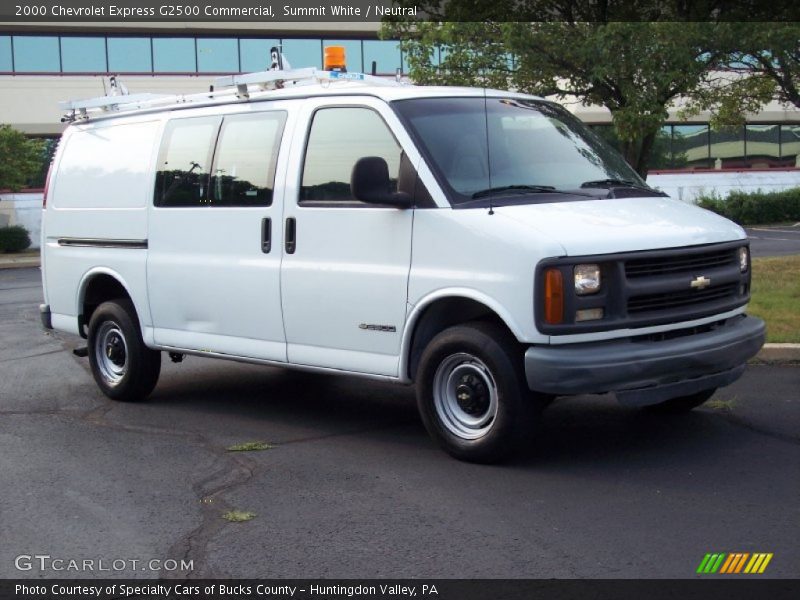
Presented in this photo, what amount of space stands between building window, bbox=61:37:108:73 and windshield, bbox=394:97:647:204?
34.7 metres

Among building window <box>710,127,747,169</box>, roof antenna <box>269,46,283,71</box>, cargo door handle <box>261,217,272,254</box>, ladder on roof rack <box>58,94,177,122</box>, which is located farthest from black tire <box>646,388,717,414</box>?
building window <box>710,127,747,169</box>

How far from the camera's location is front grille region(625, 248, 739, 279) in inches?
240

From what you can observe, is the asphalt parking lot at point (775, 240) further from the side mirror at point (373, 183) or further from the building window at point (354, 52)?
the building window at point (354, 52)

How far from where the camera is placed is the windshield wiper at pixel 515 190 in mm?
6562

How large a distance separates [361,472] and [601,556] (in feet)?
6.23

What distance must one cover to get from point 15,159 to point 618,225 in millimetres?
28798

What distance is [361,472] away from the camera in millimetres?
6371

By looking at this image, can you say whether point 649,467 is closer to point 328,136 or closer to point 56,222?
point 328,136

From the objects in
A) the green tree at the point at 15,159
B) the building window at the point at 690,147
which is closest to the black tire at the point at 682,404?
the green tree at the point at 15,159

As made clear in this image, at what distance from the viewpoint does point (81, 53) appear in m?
39.3

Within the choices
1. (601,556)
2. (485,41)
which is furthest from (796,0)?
(601,556)

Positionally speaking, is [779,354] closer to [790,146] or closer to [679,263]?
[679,263]

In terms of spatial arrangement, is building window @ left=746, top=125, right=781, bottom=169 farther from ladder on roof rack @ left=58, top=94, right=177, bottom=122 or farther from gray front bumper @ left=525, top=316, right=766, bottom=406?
gray front bumper @ left=525, top=316, right=766, bottom=406

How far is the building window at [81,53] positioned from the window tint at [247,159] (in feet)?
110
